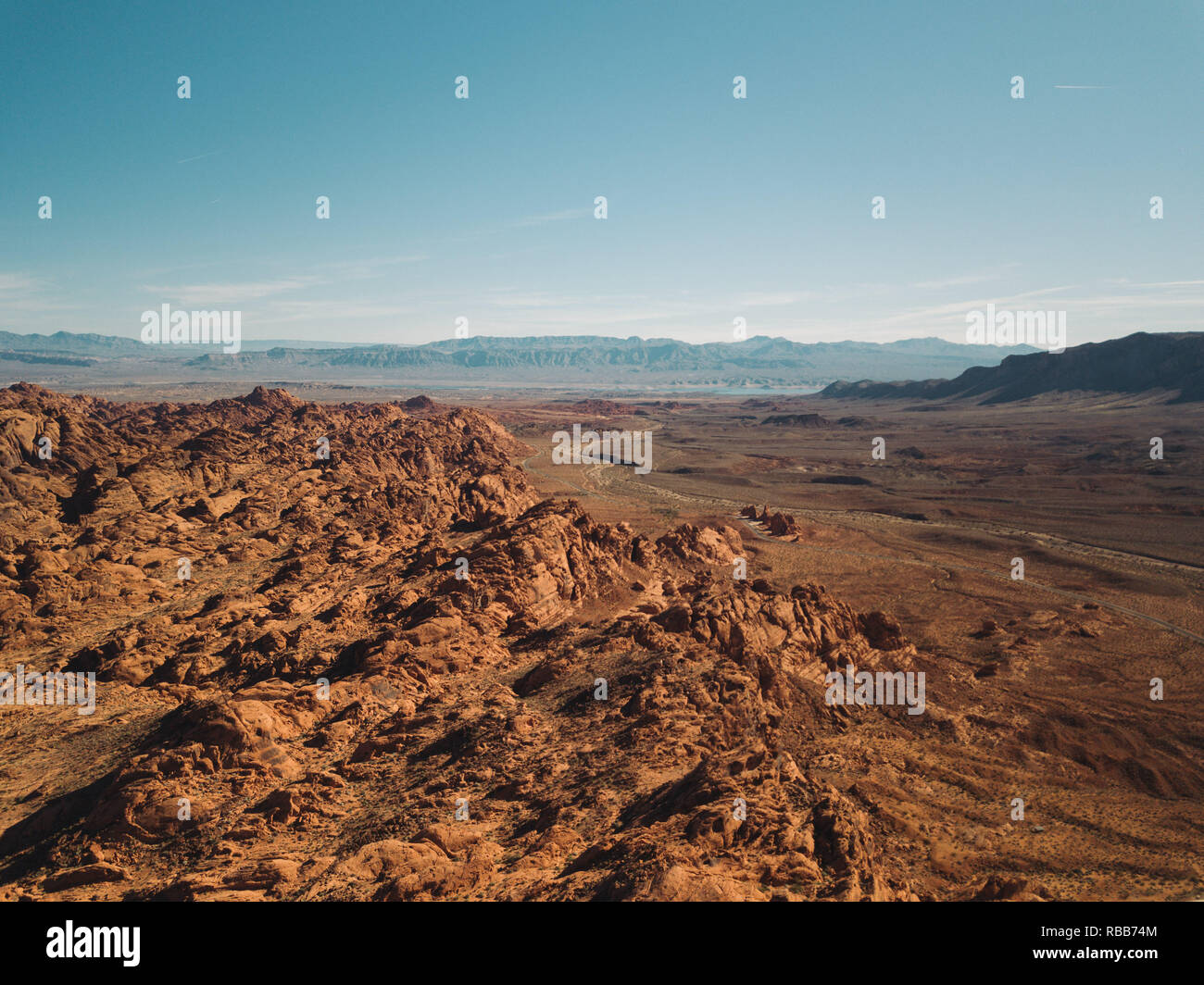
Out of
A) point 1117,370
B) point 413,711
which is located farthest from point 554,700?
point 1117,370

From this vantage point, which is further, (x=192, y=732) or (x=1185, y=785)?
(x=1185, y=785)

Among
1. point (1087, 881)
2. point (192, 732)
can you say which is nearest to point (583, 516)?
point (192, 732)

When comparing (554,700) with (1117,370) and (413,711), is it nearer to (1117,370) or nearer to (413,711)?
(413,711)

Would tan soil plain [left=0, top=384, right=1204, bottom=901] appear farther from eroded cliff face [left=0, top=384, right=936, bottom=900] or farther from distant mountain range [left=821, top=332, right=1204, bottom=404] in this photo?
distant mountain range [left=821, top=332, right=1204, bottom=404]

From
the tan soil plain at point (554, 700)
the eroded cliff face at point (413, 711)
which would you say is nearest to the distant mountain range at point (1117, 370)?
the tan soil plain at point (554, 700)

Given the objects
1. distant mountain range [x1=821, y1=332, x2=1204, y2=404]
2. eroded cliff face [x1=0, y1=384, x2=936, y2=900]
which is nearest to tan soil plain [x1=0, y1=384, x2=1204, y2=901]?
eroded cliff face [x1=0, y1=384, x2=936, y2=900]

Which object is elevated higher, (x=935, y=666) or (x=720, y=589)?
(x=720, y=589)

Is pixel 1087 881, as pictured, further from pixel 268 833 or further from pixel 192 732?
pixel 192 732

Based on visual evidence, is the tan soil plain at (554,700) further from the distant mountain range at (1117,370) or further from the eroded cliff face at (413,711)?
the distant mountain range at (1117,370)
